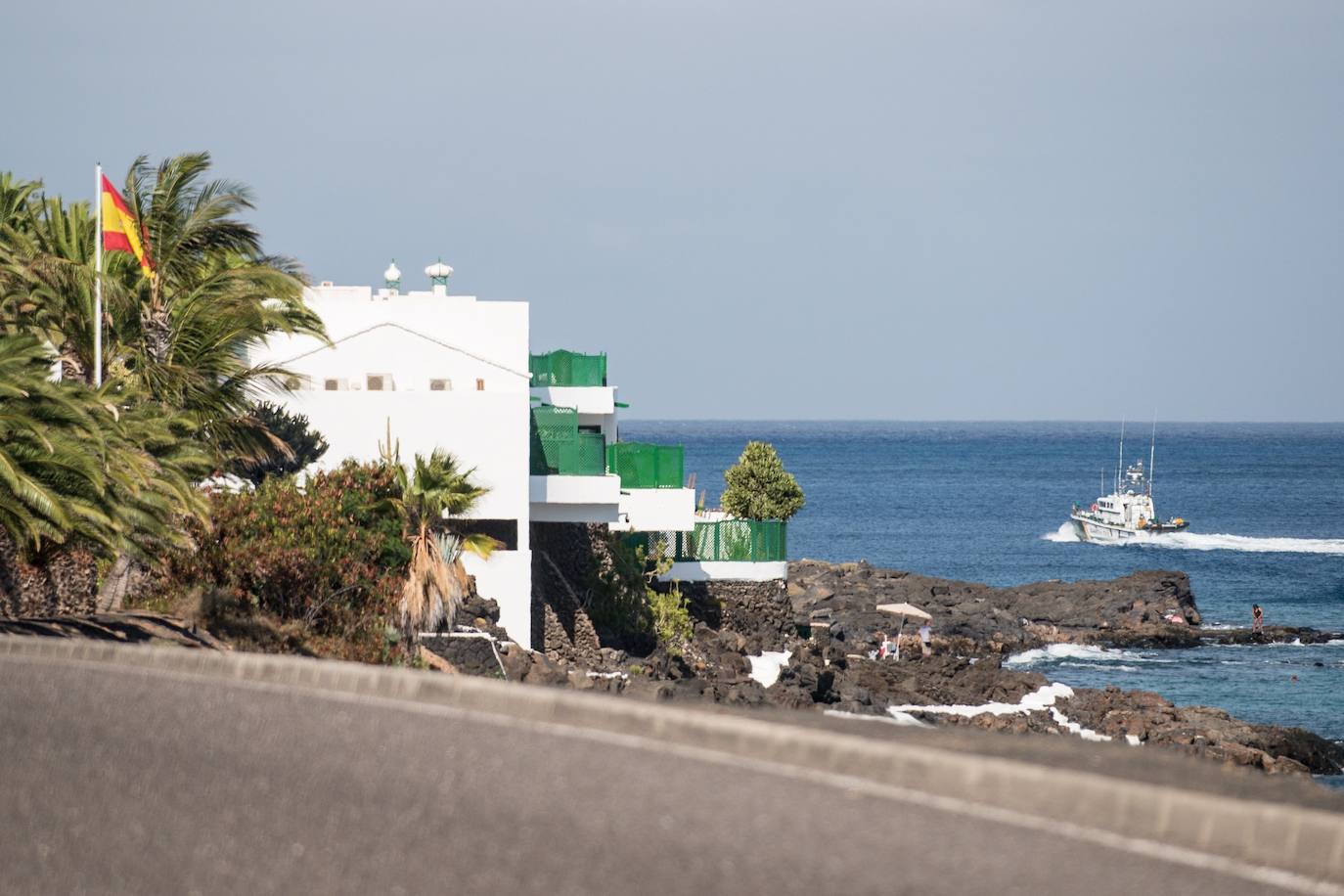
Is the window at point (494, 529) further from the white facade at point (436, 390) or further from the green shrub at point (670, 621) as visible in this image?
the green shrub at point (670, 621)

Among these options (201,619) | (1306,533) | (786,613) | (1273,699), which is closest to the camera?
(201,619)

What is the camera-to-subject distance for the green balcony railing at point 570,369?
127 ft

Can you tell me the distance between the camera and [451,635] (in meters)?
25.6

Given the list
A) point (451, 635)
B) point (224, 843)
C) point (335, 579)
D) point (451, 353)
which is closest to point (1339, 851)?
point (224, 843)

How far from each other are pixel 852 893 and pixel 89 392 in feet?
41.3

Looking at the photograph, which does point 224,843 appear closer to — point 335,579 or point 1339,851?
point 1339,851

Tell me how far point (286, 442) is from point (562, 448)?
5574mm

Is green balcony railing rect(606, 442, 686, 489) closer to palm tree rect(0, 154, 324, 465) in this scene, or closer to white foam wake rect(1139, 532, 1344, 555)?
palm tree rect(0, 154, 324, 465)

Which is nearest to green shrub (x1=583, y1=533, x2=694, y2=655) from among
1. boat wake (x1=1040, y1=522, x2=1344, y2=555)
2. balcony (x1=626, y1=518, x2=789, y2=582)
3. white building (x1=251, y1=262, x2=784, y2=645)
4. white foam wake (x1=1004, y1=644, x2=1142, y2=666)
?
balcony (x1=626, y1=518, x2=789, y2=582)

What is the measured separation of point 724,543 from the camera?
134ft

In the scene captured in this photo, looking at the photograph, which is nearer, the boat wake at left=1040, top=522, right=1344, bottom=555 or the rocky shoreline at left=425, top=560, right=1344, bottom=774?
the rocky shoreline at left=425, top=560, right=1344, bottom=774

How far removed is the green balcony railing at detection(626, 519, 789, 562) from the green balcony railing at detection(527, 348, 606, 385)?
3982 mm

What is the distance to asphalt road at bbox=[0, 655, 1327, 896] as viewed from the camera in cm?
654

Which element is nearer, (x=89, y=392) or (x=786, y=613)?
(x=89, y=392)
